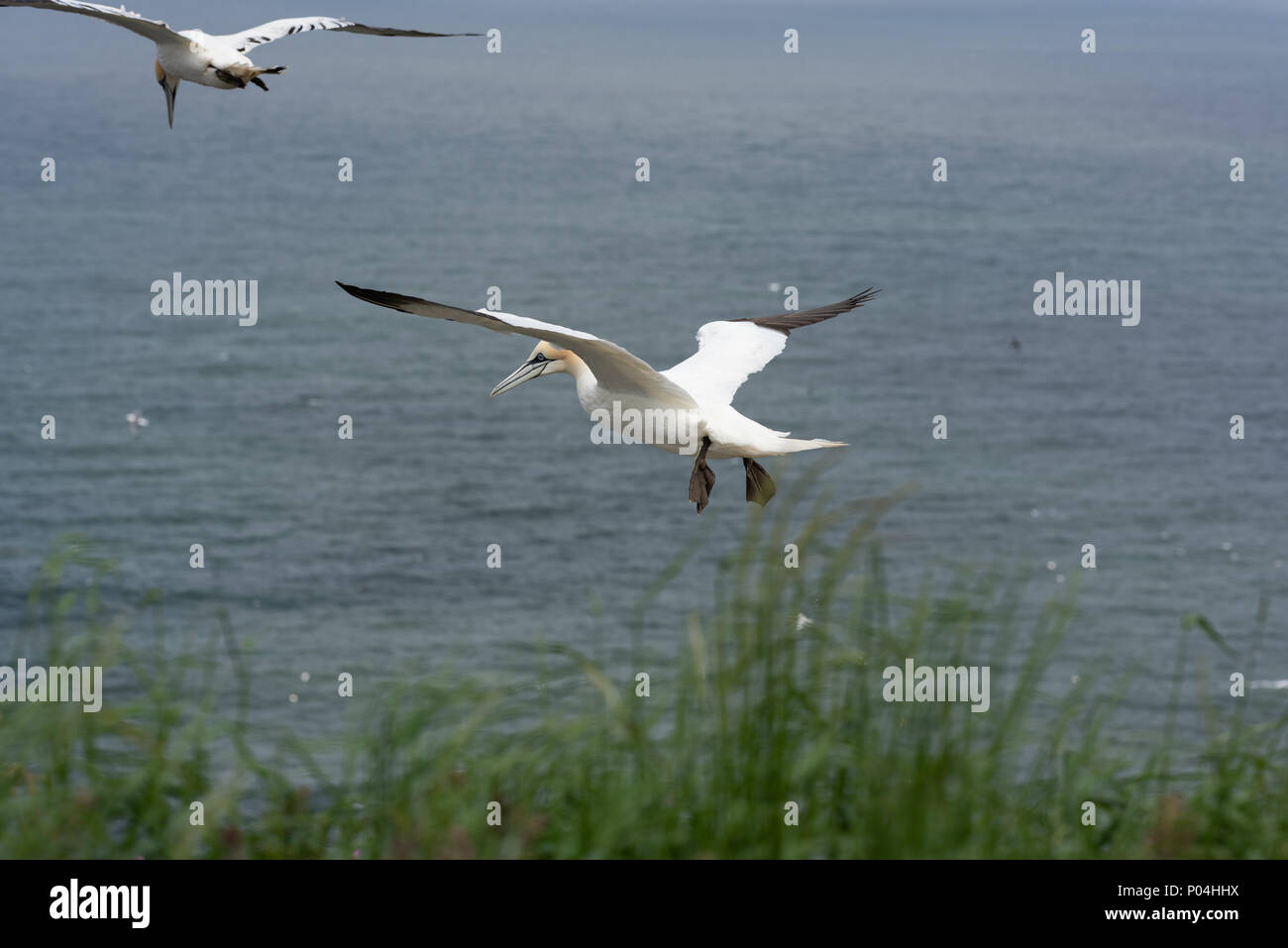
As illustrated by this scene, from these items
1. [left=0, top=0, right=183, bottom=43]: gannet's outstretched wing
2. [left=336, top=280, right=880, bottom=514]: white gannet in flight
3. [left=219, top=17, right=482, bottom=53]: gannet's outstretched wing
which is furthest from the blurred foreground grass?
[left=219, top=17, right=482, bottom=53]: gannet's outstretched wing

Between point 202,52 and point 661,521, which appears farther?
point 661,521

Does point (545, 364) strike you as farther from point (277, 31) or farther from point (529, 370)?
point (277, 31)

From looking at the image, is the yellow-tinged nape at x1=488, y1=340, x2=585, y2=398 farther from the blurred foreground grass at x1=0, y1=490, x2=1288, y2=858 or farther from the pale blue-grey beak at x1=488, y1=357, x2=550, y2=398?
the blurred foreground grass at x1=0, y1=490, x2=1288, y2=858

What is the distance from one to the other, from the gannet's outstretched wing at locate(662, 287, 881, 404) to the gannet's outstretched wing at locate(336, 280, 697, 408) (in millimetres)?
729

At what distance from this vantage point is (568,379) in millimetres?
49344

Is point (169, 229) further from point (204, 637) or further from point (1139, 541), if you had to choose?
point (1139, 541)

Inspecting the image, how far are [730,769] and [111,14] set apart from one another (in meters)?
4.78

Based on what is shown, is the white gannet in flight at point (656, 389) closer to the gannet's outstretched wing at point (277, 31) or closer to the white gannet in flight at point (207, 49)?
the white gannet in flight at point (207, 49)

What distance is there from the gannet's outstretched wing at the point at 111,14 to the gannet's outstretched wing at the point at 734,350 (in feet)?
10.7

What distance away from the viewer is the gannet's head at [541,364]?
300 inches

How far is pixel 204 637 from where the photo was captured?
108 ft

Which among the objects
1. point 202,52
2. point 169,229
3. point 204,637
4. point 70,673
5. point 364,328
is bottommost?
point 204,637

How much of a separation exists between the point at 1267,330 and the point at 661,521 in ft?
93.4
